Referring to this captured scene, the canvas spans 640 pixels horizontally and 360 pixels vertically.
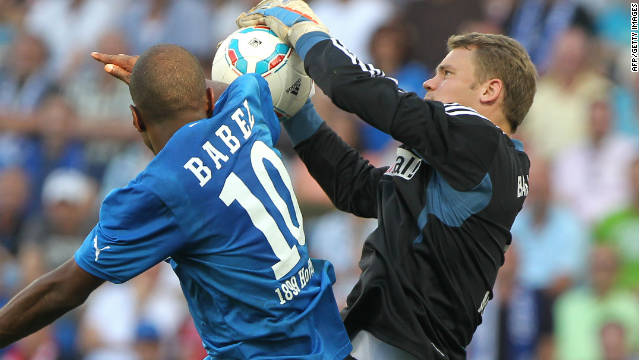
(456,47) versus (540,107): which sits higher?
(456,47)

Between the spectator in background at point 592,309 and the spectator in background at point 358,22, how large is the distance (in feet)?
9.72

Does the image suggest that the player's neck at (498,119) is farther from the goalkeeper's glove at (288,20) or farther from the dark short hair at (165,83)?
the dark short hair at (165,83)

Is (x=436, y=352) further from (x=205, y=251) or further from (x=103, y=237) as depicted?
(x=103, y=237)

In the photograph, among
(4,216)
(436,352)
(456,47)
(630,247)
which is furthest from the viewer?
(4,216)

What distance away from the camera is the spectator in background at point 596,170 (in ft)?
24.8

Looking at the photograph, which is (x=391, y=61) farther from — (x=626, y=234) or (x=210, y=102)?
(x=210, y=102)

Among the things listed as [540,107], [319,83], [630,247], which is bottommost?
[630,247]

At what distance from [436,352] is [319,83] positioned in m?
1.13

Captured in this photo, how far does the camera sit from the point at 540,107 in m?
8.00

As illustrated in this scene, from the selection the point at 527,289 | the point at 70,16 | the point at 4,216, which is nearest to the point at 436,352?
the point at 527,289

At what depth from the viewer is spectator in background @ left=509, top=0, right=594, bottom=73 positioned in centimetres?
808

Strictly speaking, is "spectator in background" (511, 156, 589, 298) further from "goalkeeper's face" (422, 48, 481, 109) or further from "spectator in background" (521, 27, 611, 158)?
"goalkeeper's face" (422, 48, 481, 109)

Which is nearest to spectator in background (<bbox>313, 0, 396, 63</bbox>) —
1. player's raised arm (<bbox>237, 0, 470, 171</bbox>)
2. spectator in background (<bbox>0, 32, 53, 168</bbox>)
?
spectator in background (<bbox>0, 32, 53, 168</bbox>)

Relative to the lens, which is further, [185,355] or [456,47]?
[185,355]
